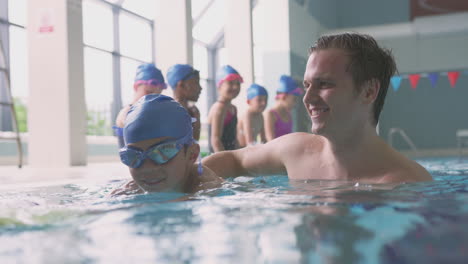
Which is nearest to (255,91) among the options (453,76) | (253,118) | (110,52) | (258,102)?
(258,102)

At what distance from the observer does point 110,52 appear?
14664 mm

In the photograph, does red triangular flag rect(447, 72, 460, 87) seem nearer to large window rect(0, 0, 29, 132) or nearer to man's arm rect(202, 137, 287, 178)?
large window rect(0, 0, 29, 132)

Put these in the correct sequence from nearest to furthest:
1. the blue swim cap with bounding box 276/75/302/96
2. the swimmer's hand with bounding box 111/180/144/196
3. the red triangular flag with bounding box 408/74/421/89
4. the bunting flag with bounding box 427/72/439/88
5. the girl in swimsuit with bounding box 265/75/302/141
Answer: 1. the swimmer's hand with bounding box 111/180/144/196
2. the girl in swimsuit with bounding box 265/75/302/141
3. the blue swim cap with bounding box 276/75/302/96
4. the bunting flag with bounding box 427/72/439/88
5. the red triangular flag with bounding box 408/74/421/89

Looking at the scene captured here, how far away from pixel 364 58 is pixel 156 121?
109 cm

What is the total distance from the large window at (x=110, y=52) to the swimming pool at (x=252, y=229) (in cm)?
1233

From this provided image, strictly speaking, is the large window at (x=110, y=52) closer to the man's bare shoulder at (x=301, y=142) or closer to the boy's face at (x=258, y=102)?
the boy's face at (x=258, y=102)

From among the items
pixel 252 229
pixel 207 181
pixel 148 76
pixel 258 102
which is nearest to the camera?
pixel 252 229

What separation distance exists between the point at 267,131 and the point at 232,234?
6.43 m

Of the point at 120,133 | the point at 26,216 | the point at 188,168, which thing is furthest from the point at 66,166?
the point at 26,216

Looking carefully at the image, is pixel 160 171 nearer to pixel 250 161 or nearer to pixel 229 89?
pixel 250 161

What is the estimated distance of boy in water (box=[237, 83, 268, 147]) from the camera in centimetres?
745

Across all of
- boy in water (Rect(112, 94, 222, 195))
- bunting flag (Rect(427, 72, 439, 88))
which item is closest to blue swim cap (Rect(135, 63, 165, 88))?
boy in water (Rect(112, 94, 222, 195))

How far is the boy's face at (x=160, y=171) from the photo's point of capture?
2420mm

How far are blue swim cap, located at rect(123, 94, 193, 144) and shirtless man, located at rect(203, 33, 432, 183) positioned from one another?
631 millimetres
